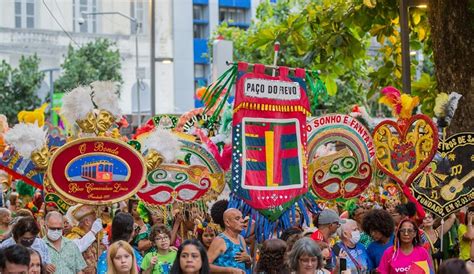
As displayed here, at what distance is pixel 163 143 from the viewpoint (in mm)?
11180

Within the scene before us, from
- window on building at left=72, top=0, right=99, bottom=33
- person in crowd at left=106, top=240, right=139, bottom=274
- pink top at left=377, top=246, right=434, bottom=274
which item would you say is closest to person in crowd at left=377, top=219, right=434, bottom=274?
pink top at left=377, top=246, right=434, bottom=274

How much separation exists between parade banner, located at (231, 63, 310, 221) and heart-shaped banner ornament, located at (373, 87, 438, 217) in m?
1.33

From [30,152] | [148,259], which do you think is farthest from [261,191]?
[30,152]

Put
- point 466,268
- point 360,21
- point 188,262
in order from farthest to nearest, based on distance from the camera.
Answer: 1. point 360,21
2. point 188,262
3. point 466,268

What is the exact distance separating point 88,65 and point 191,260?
3506cm

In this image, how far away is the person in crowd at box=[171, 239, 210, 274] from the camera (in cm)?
753

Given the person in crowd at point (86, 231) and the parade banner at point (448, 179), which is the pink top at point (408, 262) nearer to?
the parade banner at point (448, 179)

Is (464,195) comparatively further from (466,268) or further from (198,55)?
(198,55)

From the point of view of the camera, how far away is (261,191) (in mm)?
10766

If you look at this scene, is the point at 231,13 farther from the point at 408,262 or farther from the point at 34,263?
the point at 34,263

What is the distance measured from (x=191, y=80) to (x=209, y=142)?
4073 cm

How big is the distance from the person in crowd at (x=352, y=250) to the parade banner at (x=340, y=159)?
78.3 inches

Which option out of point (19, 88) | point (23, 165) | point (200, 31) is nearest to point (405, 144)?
point (23, 165)

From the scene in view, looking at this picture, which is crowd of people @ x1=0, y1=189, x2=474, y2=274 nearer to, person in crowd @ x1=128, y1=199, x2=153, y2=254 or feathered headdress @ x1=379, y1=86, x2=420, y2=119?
person in crowd @ x1=128, y1=199, x2=153, y2=254
